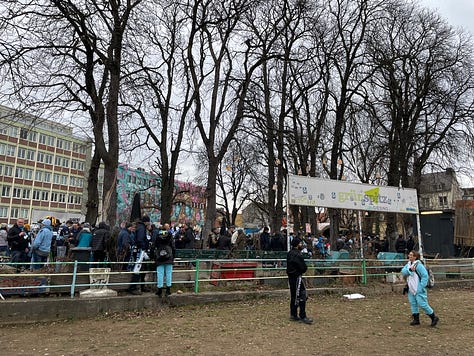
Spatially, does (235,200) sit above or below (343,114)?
below

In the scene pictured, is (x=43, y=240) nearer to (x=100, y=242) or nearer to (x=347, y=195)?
(x=100, y=242)

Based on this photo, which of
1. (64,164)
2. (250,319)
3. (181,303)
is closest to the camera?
(250,319)

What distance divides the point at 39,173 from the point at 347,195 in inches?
2220

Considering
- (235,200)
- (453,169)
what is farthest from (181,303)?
(235,200)

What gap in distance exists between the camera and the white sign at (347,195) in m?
12.6

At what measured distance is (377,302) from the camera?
10.3m

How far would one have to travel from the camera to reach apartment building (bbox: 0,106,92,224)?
53.4 metres

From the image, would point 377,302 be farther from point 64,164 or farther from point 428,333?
point 64,164

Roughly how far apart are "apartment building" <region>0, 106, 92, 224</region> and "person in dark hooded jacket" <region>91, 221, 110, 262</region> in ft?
142

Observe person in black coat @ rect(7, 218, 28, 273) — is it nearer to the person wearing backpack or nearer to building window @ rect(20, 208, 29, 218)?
the person wearing backpack

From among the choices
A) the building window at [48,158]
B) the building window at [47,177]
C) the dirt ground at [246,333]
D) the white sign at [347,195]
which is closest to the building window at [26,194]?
the building window at [47,177]

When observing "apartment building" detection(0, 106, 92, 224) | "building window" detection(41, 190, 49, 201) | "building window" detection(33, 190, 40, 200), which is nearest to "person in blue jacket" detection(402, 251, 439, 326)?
"apartment building" detection(0, 106, 92, 224)

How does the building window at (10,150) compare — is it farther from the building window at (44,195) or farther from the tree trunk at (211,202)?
the tree trunk at (211,202)

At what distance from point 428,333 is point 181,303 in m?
5.39
